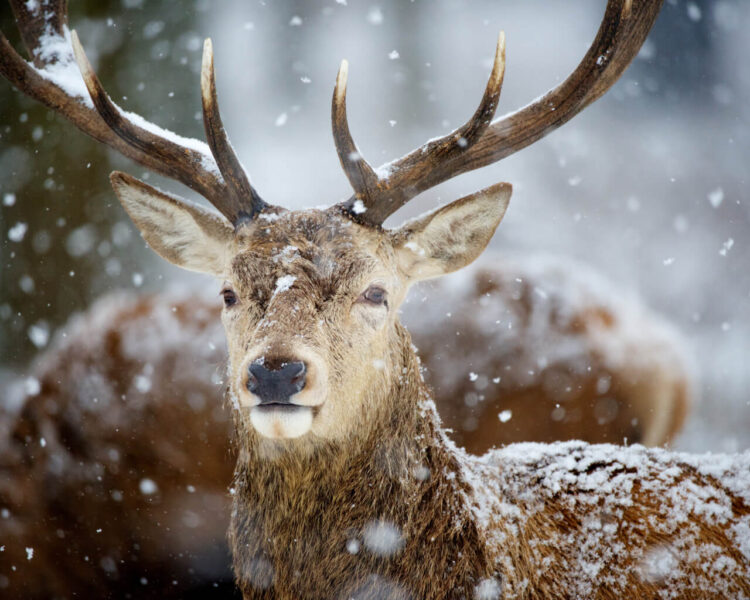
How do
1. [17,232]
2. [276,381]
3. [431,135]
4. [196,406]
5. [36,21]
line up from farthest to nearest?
[17,232], [431,135], [196,406], [36,21], [276,381]

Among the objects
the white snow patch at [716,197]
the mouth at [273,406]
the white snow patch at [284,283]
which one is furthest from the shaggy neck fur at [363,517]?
the white snow patch at [716,197]

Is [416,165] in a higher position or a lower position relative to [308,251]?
higher

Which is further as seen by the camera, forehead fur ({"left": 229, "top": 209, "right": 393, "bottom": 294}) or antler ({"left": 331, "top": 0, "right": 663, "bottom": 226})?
antler ({"left": 331, "top": 0, "right": 663, "bottom": 226})

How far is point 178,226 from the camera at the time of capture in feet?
9.14

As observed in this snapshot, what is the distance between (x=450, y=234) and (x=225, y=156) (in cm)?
96

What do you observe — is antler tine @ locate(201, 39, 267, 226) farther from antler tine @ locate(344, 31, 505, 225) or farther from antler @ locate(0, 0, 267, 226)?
antler tine @ locate(344, 31, 505, 225)

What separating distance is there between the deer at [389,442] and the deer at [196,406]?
1749 mm

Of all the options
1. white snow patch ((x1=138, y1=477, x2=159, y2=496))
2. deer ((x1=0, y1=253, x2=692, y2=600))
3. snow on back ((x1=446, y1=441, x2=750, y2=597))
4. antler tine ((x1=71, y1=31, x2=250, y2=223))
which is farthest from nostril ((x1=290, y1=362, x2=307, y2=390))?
white snow patch ((x1=138, y1=477, x2=159, y2=496))

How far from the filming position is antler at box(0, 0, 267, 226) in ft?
8.27

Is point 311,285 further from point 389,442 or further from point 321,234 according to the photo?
point 389,442

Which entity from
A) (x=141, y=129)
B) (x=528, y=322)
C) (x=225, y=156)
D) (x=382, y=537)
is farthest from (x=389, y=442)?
(x=528, y=322)

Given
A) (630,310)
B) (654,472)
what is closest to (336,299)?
(654,472)

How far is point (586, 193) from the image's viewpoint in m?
5.69

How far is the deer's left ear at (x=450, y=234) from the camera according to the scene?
103 inches
